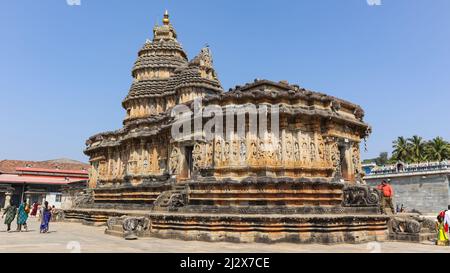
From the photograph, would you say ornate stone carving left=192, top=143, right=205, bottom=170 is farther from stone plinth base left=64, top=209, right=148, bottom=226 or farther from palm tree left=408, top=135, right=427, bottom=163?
palm tree left=408, top=135, right=427, bottom=163

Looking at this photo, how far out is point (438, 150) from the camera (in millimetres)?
53625

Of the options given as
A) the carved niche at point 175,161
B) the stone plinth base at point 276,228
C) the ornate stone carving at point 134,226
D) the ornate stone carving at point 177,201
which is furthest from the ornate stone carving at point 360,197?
the carved niche at point 175,161

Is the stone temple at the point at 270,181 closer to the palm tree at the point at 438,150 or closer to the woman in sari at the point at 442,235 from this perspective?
the woman in sari at the point at 442,235

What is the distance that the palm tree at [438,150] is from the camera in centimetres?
5309

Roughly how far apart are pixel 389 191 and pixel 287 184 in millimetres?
5479

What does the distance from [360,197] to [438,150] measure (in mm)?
46726

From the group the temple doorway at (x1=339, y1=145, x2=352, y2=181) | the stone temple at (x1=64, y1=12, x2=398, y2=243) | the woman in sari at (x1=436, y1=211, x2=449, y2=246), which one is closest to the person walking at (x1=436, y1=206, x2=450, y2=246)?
the woman in sari at (x1=436, y1=211, x2=449, y2=246)

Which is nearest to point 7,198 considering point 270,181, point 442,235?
point 270,181

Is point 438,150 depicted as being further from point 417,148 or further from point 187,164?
point 187,164

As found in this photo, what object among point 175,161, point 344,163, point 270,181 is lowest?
point 270,181

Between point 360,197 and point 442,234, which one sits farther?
point 360,197

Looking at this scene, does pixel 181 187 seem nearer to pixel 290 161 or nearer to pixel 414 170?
pixel 290 161

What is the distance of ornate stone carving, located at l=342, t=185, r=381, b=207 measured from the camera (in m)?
14.6
